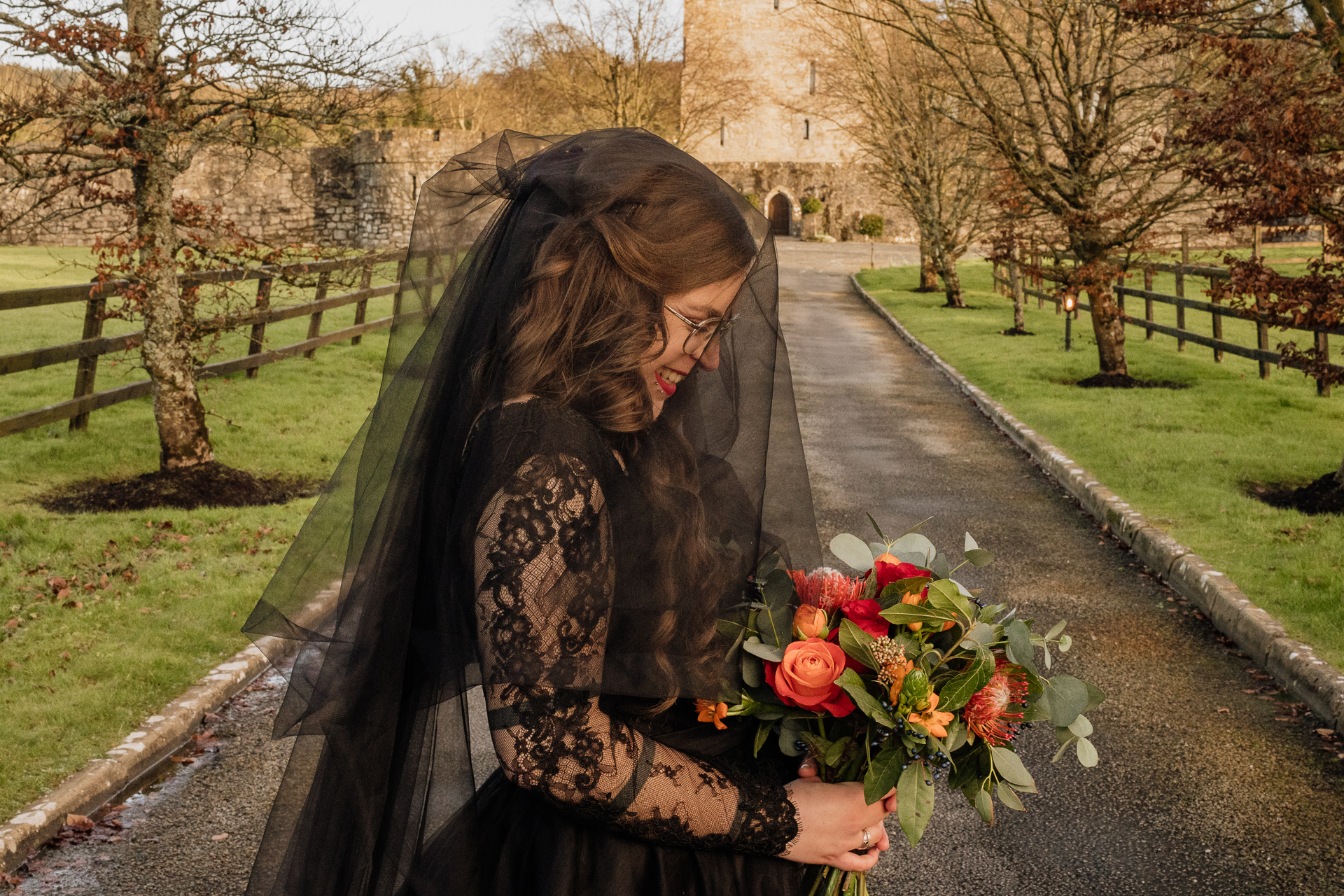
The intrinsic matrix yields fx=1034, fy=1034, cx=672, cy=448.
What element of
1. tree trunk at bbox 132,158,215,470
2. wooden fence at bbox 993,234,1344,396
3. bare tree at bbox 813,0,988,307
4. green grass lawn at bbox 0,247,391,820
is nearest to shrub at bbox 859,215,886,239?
bare tree at bbox 813,0,988,307

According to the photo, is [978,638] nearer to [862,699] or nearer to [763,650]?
[862,699]

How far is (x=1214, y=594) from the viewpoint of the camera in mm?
5801

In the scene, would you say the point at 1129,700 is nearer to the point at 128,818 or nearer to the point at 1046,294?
the point at 128,818

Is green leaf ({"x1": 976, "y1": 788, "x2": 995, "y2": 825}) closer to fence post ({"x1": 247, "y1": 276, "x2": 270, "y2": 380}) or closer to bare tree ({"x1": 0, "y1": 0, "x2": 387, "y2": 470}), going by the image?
bare tree ({"x1": 0, "y1": 0, "x2": 387, "y2": 470})

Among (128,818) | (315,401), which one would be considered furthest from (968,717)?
(315,401)

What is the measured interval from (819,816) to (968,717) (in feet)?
1.03

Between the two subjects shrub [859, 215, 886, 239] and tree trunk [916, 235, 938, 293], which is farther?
shrub [859, 215, 886, 239]

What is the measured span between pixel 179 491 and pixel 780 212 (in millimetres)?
52826

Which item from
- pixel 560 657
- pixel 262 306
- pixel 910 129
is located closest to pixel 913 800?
pixel 560 657

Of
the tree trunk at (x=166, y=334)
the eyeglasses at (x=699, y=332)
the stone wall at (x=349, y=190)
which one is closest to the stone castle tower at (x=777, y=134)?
the stone wall at (x=349, y=190)

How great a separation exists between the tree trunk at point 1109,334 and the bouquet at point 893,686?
1246 centimetres

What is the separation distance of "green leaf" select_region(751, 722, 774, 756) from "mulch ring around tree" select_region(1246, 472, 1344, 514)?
7.06m

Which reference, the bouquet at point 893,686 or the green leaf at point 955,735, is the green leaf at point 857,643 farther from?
the green leaf at point 955,735

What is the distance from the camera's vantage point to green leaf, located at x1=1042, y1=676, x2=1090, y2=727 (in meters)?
1.83
